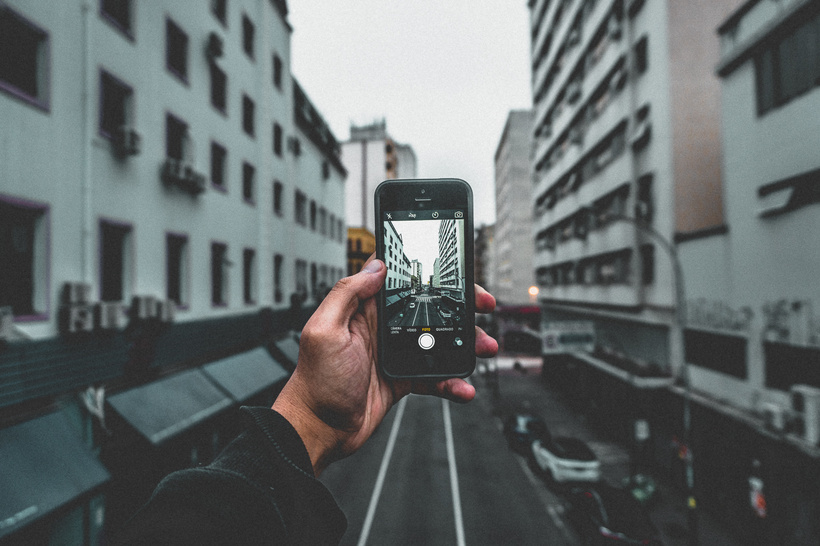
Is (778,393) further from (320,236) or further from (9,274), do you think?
(320,236)

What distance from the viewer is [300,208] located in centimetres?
2597

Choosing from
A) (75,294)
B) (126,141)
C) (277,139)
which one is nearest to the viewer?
(75,294)

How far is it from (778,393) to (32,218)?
21.6 meters

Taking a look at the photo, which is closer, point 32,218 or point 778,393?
point 32,218

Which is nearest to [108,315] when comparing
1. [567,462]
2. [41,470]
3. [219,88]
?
[41,470]

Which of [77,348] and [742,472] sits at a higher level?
[77,348]

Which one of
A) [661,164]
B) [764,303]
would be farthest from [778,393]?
[661,164]

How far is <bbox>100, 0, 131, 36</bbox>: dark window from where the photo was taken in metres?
11.4

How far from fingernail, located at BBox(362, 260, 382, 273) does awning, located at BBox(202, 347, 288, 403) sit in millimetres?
12813

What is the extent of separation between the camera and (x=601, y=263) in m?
29.3

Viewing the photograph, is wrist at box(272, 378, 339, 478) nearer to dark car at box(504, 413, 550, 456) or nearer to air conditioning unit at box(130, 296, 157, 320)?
air conditioning unit at box(130, 296, 157, 320)

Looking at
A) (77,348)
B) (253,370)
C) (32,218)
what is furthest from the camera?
(253,370)

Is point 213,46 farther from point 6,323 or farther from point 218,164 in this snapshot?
point 6,323

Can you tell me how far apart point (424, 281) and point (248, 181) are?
19.6m
